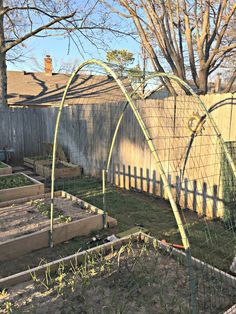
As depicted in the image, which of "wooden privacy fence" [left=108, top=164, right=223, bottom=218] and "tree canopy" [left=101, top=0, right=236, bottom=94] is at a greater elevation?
"tree canopy" [left=101, top=0, right=236, bottom=94]

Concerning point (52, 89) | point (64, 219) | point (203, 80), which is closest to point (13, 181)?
point (64, 219)

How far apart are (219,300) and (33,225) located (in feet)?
9.92

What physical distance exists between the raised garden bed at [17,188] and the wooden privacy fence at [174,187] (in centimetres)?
214

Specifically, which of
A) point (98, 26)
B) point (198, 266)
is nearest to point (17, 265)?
point (198, 266)

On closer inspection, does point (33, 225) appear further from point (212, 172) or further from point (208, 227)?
point (212, 172)

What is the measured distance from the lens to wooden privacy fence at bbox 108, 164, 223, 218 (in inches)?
202

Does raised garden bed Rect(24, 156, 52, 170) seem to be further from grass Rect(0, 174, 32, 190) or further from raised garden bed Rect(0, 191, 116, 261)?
raised garden bed Rect(0, 191, 116, 261)

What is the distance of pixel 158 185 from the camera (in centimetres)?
633

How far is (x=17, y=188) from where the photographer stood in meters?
6.14

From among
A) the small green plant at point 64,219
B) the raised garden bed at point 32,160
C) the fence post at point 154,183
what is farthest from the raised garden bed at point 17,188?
the fence post at point 154,183

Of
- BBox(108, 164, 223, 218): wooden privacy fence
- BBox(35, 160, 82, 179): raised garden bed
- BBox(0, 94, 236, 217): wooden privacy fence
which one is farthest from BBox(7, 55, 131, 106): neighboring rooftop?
BBox(108, 164, 223, 218): wooden privacy fence

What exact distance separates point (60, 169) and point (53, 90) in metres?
11.9

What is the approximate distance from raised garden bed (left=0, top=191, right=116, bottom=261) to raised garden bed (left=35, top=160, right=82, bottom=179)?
8.09 feet

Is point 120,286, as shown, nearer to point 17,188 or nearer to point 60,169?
point 17,188
